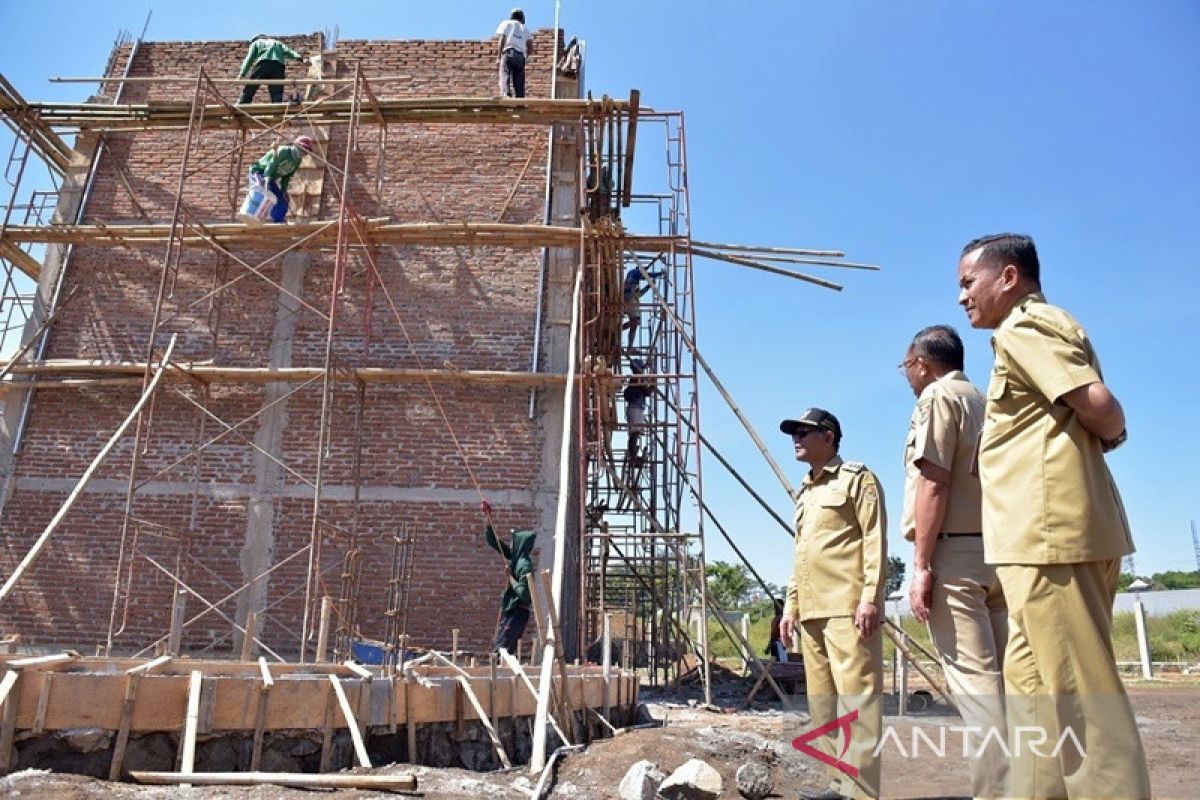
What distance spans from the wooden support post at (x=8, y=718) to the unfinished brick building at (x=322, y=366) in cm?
504

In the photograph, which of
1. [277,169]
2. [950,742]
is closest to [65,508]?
[277,169]

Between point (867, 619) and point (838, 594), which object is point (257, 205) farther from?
point (867, 619)

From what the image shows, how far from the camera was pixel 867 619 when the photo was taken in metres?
3.68

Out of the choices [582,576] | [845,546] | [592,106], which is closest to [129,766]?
[845,546]

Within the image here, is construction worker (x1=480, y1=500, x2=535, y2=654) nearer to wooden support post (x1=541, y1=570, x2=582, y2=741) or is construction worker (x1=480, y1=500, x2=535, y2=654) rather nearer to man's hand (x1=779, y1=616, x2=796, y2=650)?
wooden support post (x1=541, y1=570, x2=582, y2=741)

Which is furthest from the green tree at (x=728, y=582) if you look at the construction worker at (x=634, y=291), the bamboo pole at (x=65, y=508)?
the bamboo pole at (x=65, y=508)

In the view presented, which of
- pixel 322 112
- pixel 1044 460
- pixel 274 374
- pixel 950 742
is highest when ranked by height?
pixel 322 112

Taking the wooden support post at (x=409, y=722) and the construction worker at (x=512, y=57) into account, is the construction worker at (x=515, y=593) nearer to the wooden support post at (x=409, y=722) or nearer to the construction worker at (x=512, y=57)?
the wooden support post at (x=409, y=722)

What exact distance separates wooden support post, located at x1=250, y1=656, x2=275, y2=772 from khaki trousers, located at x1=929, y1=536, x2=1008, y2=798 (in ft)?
11.2

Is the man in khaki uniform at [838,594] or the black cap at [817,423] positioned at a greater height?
the black cap at [817,423]

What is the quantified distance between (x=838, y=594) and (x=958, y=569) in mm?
842

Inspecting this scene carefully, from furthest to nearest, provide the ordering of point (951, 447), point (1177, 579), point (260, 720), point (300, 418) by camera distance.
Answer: point (1177, 579), point (300, 418), point (260, 720), point (951, 447)

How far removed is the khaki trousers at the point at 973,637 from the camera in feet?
9.61

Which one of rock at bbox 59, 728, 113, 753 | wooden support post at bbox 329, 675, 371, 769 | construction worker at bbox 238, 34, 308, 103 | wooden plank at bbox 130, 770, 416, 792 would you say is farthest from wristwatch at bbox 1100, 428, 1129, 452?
construction worker at bbox 238, 34, 308, 103
